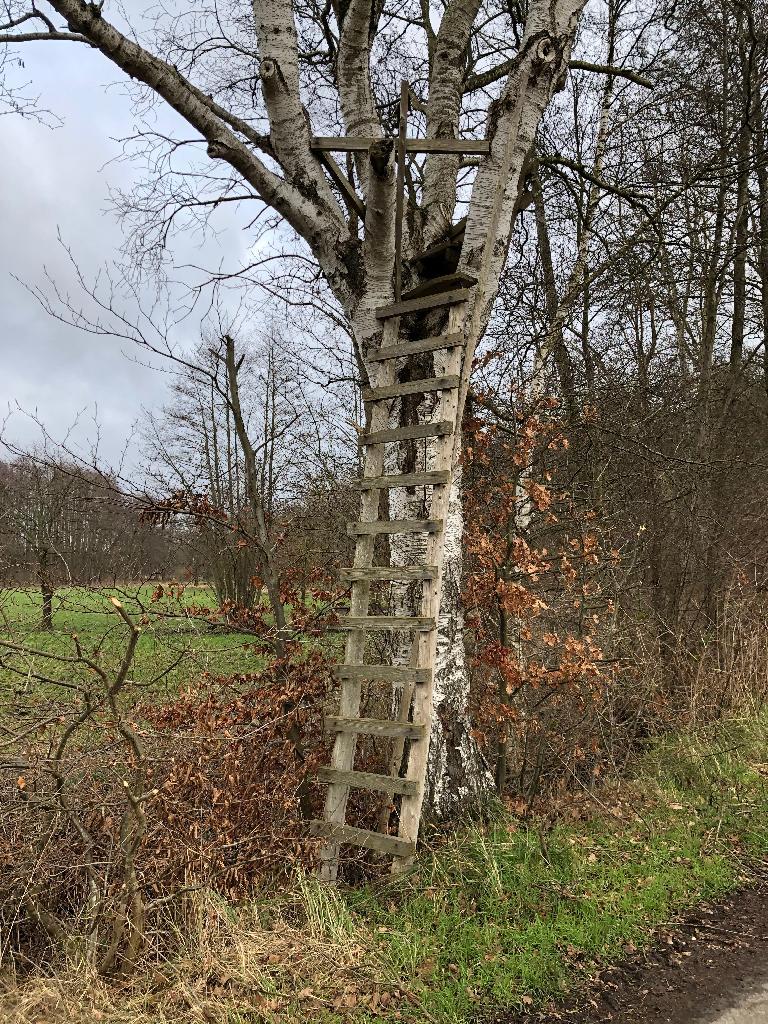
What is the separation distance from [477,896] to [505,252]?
4.51 meters

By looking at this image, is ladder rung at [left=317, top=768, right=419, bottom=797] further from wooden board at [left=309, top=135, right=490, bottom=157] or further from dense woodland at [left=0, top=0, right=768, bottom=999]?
wooden board at [left=309, top=135, right=490, bottom=157]

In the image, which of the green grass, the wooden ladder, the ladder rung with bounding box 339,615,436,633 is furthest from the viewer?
the ladder rung with bounding box 339,615,436,633

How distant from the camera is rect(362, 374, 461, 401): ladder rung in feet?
15.8

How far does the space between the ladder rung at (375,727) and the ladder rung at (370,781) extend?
0.25 metres

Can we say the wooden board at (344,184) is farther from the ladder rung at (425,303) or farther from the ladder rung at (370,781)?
the ladder rung at (370,781)

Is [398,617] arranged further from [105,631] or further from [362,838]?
[105,631]

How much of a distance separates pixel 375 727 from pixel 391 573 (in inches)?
37.8

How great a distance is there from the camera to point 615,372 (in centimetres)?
878

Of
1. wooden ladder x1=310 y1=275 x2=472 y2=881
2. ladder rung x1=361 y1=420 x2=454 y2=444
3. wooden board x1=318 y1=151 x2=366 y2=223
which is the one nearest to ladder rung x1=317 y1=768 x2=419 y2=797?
wooden ladder x1=310 y1=275 x2=472 y2=881

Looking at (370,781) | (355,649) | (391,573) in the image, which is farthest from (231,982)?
(391,573)

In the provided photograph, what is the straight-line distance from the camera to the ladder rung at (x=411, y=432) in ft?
15.5

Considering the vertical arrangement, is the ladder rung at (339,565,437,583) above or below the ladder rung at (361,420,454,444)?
below

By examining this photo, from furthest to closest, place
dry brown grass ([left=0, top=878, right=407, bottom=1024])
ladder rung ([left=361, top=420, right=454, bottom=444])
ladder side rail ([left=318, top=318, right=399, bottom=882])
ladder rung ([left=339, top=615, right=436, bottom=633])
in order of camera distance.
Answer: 1. ladder rung ([left=361, top=420, right=454, bottom=444])
2. ladder side rail ([left=318, top=318, right=399, bottom=882])
3. ladder rung ([left=339, top=615, right=436, bottom=633])
4. dry brown grass ([left=0, top=878, right=407, bottom=1024])

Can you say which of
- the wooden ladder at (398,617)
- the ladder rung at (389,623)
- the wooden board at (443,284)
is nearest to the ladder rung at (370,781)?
the wooden ladder at (398,617)
